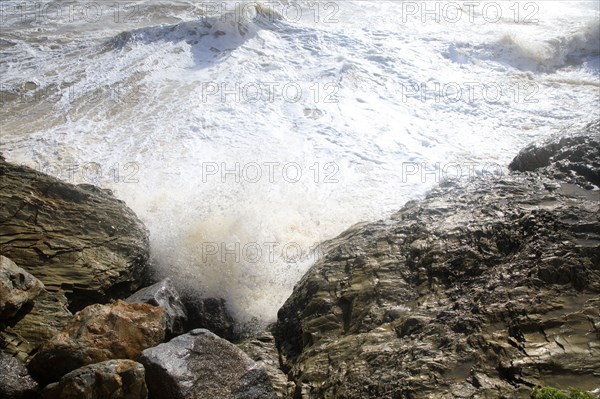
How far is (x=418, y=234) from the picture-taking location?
6617 mm

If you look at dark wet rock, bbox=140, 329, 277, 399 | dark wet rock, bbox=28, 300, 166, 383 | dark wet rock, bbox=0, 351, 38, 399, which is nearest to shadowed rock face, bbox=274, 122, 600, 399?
dark wet rock, bbox=140, 329, 277, 399

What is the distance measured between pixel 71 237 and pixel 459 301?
487 centimetres

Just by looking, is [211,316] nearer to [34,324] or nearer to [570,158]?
[34,324]

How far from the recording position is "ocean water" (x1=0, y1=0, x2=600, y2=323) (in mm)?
8586

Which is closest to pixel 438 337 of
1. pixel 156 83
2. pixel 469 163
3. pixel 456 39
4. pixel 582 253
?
pixel 582 253

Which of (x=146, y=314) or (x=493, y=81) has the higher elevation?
(x=493, y=81)

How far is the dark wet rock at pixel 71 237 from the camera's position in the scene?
6.27 m

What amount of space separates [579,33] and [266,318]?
13.4m

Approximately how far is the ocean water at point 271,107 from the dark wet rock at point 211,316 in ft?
0.78

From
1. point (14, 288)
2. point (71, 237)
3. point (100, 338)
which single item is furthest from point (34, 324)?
point (71, 237)

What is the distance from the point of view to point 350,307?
5.95 m

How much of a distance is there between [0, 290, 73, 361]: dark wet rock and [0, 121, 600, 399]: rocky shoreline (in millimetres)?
15

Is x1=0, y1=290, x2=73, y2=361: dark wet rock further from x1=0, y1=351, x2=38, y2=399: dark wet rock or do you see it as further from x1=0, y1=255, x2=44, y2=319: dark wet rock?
x1=0, y1=351, x2=38, y2=399: dark wet rock

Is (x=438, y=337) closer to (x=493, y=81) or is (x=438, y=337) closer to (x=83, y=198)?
(x=83, y=198)
